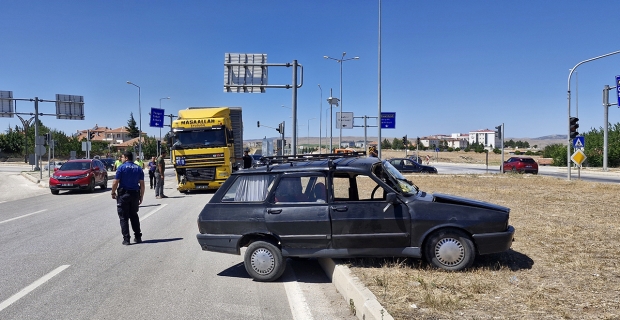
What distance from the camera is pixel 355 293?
5.42 m

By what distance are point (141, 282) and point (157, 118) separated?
45.4m

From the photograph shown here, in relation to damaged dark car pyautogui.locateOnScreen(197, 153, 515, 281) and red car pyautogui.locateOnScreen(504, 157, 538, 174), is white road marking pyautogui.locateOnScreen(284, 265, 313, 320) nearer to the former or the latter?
damaged dark car pyautogui.locateOnScreen(197, 153, 515, 281)

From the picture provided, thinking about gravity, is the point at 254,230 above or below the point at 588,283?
above

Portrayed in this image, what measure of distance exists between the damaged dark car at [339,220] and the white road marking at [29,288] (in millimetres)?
2145

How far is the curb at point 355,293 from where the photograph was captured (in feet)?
15.5

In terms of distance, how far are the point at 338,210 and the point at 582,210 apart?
27.4 feet

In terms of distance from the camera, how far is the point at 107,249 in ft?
29.7

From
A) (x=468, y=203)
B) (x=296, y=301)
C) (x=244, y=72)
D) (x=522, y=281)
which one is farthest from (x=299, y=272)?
(x=244, y=72)

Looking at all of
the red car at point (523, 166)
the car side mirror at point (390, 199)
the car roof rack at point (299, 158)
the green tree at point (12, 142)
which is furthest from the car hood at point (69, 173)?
the green tree at point (12, 142)

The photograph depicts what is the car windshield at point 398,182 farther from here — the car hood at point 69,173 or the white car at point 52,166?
the white car at point 52,166

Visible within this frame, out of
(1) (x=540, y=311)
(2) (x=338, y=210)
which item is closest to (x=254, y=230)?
(2) (x=338, y=210)

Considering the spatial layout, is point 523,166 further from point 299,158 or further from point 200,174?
point 299,158

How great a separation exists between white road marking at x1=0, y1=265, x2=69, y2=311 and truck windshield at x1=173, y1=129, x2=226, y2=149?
1357 cm

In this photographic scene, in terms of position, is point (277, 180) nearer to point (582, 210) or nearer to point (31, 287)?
point (31, 287)
